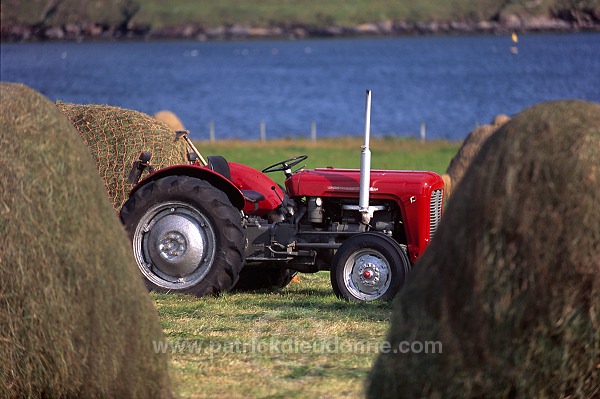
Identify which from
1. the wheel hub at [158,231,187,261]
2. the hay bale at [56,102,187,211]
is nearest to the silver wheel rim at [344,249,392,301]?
the wheel hub at [158,231,187,261]

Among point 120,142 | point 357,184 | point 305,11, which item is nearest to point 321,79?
point 305,11

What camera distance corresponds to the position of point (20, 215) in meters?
5.79

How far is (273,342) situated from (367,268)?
2.17 metres

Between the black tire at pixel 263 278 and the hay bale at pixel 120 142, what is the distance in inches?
73.5

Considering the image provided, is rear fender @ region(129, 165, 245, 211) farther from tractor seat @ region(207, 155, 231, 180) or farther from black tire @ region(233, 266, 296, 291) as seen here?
black tire @ region(233, 266, 296, 291)

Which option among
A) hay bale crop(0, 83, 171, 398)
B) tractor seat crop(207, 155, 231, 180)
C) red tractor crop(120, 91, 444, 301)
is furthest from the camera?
tractor seat crop(207, 155, 231, 180)

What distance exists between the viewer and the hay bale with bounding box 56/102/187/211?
487 inches

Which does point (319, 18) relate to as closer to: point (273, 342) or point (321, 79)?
point (321, 79)

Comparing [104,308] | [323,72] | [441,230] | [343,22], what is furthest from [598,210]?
[343,22]

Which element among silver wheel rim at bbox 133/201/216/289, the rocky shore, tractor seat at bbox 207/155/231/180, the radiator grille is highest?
the rocky shore

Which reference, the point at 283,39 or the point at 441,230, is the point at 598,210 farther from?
the point at 283,39

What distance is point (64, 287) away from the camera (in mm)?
5734

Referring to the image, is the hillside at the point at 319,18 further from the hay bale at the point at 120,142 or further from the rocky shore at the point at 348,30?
the hay bale at the point at 120,142

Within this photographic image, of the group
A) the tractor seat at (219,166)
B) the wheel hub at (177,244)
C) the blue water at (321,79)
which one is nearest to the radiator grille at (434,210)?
the tractor seat at (219,166)
